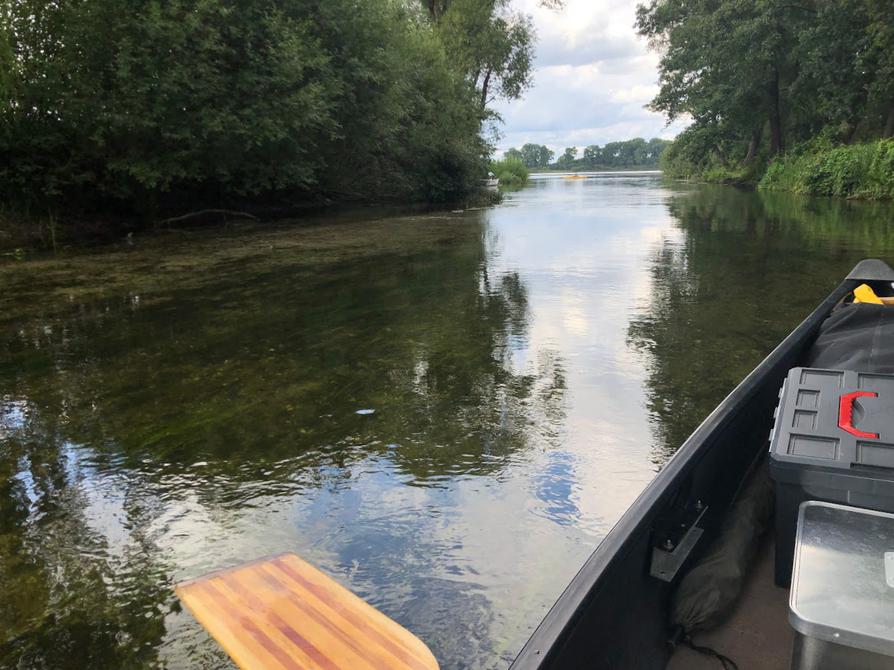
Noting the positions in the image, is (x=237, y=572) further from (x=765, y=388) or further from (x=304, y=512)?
(x=765, y=388)

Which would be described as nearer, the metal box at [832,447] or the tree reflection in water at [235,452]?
the metal box at [832,447]

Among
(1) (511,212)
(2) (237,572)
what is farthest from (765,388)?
(1) (511,212)

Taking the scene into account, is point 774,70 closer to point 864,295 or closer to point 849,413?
point 864,295

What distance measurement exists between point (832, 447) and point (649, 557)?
60 centimetres

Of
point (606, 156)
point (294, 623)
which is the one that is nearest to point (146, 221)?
point (294, 623)

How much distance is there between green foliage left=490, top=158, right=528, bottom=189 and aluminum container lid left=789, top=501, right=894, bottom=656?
40334mm

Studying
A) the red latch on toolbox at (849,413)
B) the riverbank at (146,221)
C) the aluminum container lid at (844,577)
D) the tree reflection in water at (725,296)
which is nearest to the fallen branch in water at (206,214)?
the riverbank at (146,221)

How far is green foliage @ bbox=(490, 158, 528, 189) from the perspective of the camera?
41344 mm

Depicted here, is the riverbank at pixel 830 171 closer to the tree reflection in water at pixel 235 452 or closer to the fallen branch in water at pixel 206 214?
the tree reflection in water at pixel 235 452

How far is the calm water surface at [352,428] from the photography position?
2.29 metres

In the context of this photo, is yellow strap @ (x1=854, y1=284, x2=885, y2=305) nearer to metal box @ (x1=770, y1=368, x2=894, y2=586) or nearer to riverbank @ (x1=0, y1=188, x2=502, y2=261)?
metal box @ (x1=770, y1=368, x2=894, y2=586)

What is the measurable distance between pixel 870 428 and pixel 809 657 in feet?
2.40

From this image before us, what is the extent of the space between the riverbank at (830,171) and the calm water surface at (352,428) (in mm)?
12893

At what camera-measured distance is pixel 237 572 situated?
6.23ft
